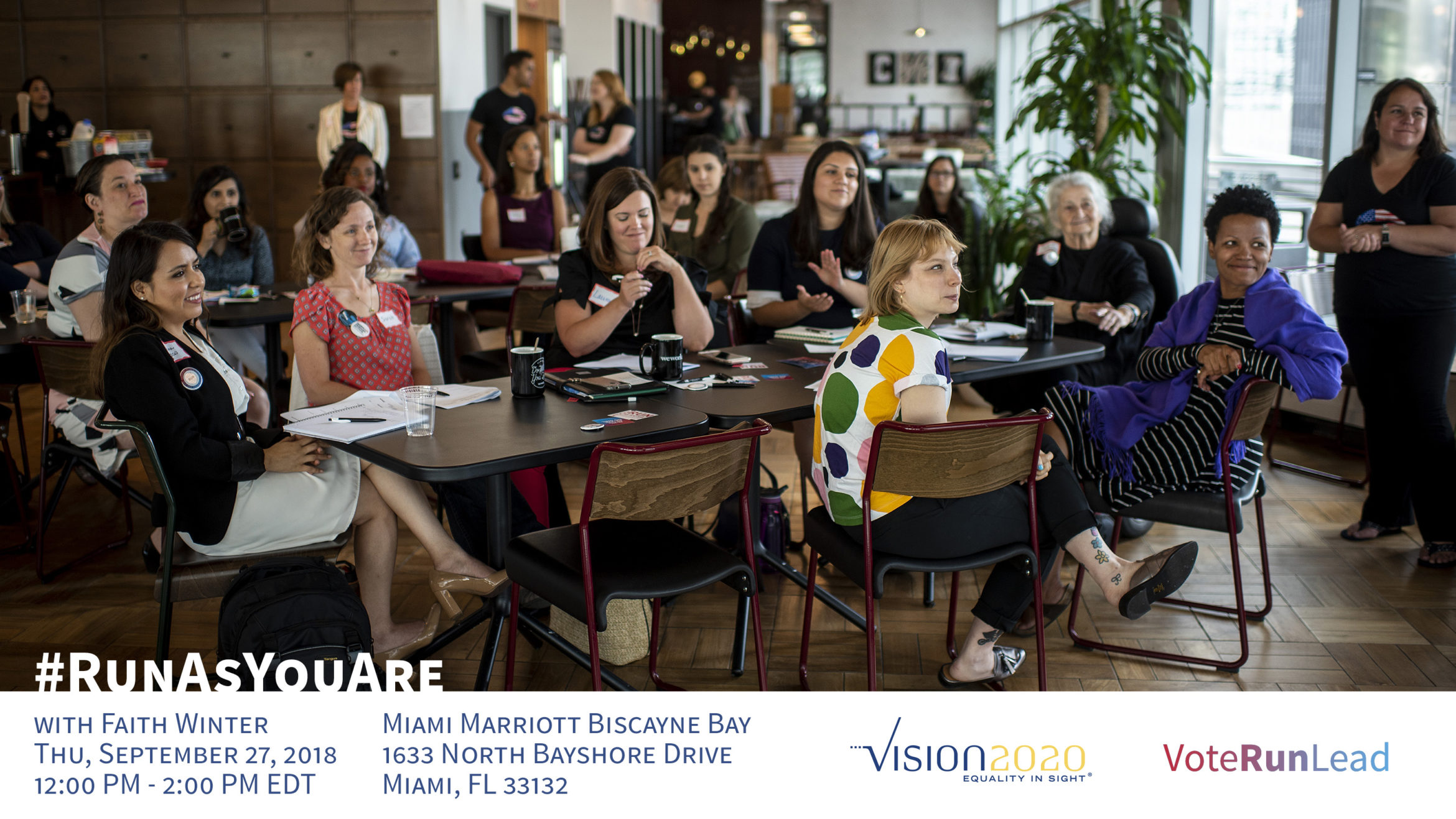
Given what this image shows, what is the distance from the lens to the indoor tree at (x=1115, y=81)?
558 centimetres

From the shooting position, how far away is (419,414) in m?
2.53

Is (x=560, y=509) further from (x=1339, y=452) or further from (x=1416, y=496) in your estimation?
(x=1339, y=452)

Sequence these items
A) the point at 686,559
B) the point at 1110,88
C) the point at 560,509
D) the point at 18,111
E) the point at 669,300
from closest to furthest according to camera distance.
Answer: the point at 686,559 < the point at 560,509 < the point at 669,300 < the point at 1110,88 < the point at 18,111

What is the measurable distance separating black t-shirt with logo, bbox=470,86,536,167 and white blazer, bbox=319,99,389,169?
95 centimetres

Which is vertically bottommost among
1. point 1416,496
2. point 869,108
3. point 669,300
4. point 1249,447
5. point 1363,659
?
point 1363,659

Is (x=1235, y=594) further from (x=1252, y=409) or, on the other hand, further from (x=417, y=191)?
(x=417, y=191)

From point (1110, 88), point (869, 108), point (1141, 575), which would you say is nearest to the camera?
point (1141, 575)

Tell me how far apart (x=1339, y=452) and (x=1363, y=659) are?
2.41 m

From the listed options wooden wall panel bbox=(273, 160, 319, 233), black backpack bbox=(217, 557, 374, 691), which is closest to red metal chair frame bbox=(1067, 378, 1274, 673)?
black backpack bbox=(217, 557, 374, 691)

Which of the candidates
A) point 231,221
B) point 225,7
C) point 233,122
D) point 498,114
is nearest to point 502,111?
point 498,114

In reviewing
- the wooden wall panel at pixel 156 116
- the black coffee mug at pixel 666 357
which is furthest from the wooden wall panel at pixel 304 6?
the black coffee mug at pixel 666 357
